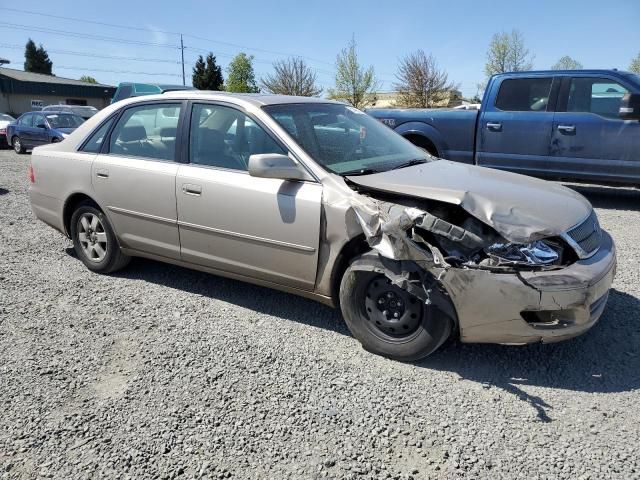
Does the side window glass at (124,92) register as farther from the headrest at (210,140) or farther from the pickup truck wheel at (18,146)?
the headrest at (210,140)

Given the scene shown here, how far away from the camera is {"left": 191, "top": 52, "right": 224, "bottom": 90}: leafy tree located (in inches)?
2110

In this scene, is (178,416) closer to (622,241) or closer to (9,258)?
(9,258)

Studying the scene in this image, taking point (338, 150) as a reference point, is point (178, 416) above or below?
below

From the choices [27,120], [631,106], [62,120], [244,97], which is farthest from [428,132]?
[27,120]

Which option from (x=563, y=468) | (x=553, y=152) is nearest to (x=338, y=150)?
(x=563, y=468)

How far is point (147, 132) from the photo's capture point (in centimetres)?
446

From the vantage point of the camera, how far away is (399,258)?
2992 mm

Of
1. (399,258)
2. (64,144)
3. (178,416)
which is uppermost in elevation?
(64,144)

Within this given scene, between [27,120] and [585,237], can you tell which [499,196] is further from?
[27,120]

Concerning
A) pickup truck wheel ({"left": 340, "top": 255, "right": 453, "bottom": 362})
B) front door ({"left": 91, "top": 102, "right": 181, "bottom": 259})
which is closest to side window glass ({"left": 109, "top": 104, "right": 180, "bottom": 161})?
front door ({"left": 91, "top": 102, "right": 181, "bottom": 259})

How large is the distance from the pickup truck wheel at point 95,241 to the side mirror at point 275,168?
191cm

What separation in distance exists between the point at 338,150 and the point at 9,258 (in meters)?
3.81

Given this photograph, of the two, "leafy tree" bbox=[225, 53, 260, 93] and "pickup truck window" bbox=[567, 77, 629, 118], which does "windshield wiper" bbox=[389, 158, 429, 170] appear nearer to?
"pickup truck window" bbox=[567, 77, 629, 118]

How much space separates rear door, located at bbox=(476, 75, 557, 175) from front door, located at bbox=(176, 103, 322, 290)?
5.53 metres
